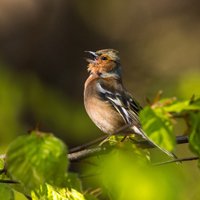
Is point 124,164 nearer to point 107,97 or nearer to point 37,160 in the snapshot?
point 37,160

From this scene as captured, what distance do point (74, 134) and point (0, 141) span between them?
7.01 ft

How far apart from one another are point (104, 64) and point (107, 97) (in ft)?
2.81

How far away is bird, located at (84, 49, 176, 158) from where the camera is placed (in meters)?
6.14

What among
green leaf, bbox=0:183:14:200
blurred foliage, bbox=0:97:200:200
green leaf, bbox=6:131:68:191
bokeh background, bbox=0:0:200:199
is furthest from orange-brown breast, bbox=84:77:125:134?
green leaf, bbox=6:131:68:191

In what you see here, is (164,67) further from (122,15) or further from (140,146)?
(140,146)

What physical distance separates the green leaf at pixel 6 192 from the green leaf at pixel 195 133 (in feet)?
2.95

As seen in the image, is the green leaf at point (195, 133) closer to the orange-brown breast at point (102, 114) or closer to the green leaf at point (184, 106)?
the green leaf at point (184, 106)

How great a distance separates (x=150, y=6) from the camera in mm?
16922

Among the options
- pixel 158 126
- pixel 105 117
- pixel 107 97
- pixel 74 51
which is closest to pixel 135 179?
pixel 158 126

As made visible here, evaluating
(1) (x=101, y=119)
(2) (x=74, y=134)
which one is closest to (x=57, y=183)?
(1) (x=101, y=119)

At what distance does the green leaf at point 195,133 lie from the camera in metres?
2.63

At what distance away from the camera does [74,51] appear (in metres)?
14.0

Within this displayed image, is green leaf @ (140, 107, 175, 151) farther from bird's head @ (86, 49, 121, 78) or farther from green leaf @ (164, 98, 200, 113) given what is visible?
bird's head @ (86, 49, 121, 78)

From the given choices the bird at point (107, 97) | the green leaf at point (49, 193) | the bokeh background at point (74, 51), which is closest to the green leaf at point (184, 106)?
the green leaf at point (49, 193)
